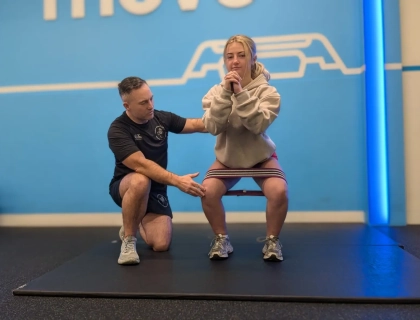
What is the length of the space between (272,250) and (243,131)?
0.60m

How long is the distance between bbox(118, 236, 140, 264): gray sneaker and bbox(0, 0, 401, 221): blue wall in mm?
1016

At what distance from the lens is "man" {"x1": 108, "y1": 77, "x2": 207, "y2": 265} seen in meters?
1.78

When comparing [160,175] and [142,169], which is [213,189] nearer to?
[160,175]

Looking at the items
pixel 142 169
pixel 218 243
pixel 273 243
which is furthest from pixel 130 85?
pixel 273 243

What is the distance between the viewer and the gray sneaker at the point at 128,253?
1724 millimetres

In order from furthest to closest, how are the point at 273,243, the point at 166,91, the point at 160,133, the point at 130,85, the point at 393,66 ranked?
the point at 166,91 → the point at 393,66 → the point at 160,133 → the point at 130,85 → the point at 273,243

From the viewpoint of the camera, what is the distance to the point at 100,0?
286 centimetres

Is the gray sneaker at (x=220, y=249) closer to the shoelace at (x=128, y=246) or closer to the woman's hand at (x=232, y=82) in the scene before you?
the shoelace at (x=128, y=246)

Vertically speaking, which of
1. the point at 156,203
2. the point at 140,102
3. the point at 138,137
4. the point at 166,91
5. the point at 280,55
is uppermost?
the point at 280,55

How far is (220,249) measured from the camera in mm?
1759

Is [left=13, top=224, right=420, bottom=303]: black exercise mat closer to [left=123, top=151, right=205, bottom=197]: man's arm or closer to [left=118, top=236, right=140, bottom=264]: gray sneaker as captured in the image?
[left=118, top=236, right=140, bottom=264]: gray sneaker

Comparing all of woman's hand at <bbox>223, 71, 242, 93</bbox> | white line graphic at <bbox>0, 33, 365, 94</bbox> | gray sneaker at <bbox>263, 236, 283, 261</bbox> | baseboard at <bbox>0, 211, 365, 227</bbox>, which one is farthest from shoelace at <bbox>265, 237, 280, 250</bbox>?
white line graphic at <bbox>0, 33, 365, 94</bbox>

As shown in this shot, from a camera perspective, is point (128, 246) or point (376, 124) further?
point (376, 124)

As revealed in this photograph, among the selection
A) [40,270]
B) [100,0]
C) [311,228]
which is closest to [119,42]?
[100,0]
